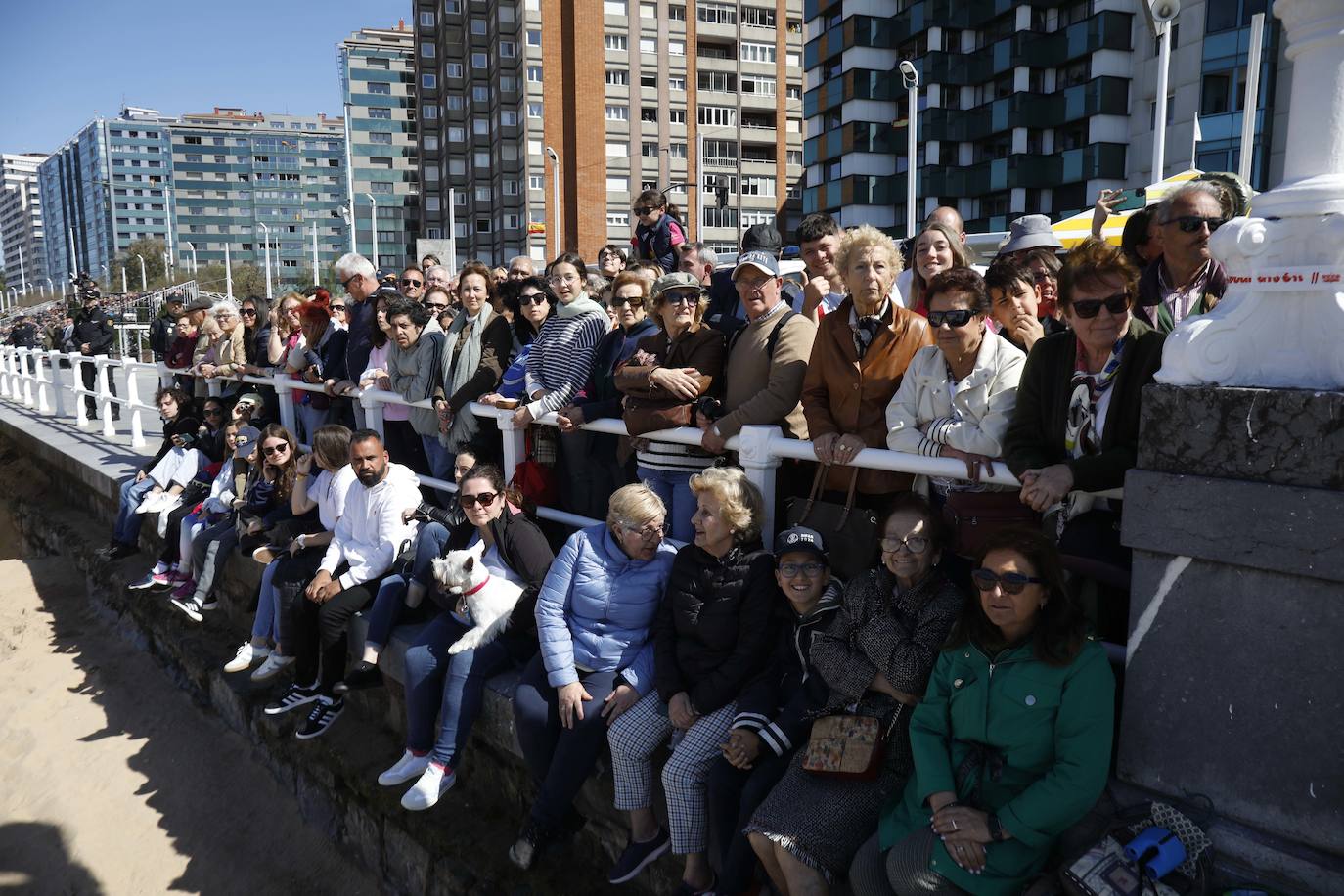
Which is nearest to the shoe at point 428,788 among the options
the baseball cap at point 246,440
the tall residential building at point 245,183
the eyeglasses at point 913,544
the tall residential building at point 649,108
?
the eyeglasses at point 913,544

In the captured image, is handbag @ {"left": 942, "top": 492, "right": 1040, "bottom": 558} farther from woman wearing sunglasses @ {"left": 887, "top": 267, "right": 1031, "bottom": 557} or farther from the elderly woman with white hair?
the elderly woman with white hair

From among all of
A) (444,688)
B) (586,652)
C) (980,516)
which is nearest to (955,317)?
(980,516)

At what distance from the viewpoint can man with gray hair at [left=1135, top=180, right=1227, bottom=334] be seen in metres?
3.16

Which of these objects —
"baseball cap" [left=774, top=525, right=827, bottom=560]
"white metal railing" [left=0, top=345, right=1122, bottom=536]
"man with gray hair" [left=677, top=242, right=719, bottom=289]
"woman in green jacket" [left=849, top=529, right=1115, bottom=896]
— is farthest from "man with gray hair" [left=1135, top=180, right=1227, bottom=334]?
"man with gray hair" [left=677, top=242, right=719, bottom=289]

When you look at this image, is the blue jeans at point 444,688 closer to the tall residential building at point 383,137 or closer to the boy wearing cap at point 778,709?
the boy wearing cap at point 778,709

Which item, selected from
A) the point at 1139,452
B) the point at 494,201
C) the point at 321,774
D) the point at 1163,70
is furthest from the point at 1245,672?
the point at 494,201

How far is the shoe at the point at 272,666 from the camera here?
17.8 ft

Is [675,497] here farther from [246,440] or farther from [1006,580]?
[246,440]

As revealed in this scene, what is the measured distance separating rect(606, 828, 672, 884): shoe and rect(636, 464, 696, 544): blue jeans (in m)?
1.29

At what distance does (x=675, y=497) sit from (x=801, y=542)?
103cm

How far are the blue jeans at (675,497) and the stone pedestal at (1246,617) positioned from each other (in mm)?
2102

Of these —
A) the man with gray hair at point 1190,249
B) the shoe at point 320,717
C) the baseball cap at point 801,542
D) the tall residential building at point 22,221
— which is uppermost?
the tall residential building at point 22,221

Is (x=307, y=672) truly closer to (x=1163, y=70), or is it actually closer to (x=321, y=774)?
(x=321, y=774)

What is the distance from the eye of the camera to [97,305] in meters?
15.5
